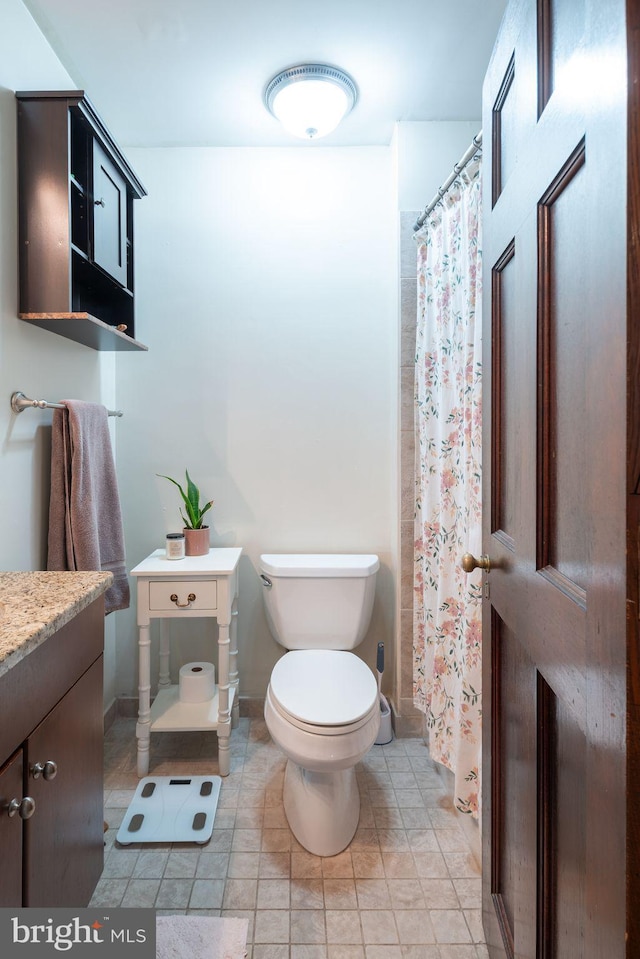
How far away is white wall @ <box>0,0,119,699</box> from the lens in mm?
1351

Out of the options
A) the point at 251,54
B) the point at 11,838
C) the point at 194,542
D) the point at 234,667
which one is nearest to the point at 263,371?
the point at 194,542

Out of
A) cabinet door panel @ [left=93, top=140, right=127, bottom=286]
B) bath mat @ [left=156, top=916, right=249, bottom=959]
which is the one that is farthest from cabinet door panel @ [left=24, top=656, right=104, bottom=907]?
cabinet door panel @ [left=93, top=140, right=127, bottom=286]

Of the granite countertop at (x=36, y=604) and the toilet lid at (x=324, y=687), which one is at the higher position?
the granite countertop at (x=36, y=604)

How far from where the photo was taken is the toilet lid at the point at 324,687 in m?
1.41

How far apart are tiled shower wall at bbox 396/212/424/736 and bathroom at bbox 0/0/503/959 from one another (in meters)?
0.02

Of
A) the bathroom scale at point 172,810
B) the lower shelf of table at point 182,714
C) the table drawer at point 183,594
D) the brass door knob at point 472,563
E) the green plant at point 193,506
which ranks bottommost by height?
the bathroom scale at point 172,810

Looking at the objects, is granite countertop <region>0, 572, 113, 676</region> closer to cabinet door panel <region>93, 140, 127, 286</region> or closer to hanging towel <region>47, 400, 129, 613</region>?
hanging towel <region>47, 400, 129, 613</region>

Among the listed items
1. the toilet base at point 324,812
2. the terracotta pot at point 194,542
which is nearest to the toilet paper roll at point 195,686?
the terracotta pot at point 194,542

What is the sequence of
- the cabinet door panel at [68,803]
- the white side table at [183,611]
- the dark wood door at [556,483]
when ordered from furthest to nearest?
1. the white side table at [183,611]
2. the cabinet door panel at [68,803]
3. the dark wood door at [556,483]

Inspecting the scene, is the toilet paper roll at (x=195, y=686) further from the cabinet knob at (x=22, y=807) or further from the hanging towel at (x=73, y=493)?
the cabinet knob at (x=22, y=807)

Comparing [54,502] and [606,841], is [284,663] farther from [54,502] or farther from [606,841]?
[606,841]

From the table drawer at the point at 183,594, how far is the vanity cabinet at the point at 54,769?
651 mm

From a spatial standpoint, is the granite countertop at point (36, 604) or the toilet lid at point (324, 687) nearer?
the granite countertop at point (36, 604)

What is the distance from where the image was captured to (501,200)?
91 cm
